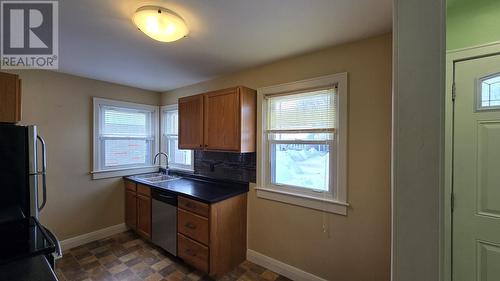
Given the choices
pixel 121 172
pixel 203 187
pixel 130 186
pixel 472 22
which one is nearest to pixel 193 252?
pixel 203 187

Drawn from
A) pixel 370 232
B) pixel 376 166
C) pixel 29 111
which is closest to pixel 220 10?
pixel 376 166

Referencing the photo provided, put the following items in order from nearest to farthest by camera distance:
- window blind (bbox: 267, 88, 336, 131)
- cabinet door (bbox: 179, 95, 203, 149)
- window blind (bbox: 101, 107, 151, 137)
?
window blind (bbox: 267, 88, 336, 131), cabinet door (bbox: 179, 95, 203, 149), window blind (bbox: 101, 107, 151, 137)

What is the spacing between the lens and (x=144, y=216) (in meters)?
2.90

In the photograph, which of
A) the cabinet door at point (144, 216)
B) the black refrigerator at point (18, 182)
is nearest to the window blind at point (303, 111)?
the cabinet door at point (144, 216)

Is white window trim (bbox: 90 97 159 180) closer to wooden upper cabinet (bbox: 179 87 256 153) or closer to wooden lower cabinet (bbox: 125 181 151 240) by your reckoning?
wooden lower cabinet (bbox: 125 181 151 240)

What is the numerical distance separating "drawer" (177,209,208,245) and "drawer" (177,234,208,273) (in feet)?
0.21

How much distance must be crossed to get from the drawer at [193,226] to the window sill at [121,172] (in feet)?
4.99

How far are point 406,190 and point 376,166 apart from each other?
3.38 feet

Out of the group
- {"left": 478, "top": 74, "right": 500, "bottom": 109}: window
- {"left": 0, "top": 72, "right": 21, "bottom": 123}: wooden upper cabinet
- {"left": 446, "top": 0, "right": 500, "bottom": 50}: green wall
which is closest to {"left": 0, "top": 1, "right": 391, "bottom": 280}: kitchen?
{"left": 0, "top": 72, "right": 21, "bottom": 123}: wooden upper cabinet

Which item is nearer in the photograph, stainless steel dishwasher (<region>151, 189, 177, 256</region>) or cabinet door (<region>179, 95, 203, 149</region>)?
stainless steel dishwasher (<region>151, 189, 177, 256</region>)

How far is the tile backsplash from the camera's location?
8.44 ft

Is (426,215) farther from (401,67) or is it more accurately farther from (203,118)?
(203,118)

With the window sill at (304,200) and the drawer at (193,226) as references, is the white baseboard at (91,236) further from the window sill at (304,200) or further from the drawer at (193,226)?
the window sill at (304,200)

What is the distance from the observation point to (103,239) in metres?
3.03
